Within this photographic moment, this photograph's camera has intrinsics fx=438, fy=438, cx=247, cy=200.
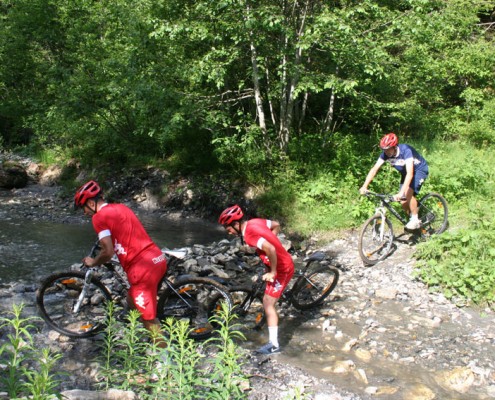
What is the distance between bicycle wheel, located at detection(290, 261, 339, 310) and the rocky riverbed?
17cm

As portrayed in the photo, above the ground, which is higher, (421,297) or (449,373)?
(449,373)

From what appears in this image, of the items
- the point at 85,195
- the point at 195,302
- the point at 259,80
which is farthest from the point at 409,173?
the point at 259,80

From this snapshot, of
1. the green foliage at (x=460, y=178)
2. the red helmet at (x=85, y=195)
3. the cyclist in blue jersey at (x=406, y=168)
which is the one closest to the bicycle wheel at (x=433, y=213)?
the cyclist in blue jersey at (x=406, y=168)

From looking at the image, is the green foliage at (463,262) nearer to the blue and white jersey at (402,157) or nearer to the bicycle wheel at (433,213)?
the bicycle wheel at (433,213)

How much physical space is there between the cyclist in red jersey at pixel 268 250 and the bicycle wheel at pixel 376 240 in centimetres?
335

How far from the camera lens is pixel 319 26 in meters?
9.63

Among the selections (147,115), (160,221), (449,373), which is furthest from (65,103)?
(449,373)

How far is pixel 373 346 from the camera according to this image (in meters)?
5.75

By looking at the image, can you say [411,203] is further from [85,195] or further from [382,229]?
[85,195]

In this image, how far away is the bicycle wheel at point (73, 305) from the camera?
5.72m

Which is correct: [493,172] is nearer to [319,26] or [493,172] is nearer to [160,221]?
[319,26]

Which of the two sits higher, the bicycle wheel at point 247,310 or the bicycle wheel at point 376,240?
the bicycle wheel at point 247,310

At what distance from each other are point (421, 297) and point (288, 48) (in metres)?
6.85

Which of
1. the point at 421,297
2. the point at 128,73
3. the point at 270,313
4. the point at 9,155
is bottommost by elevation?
the point at 9,155
